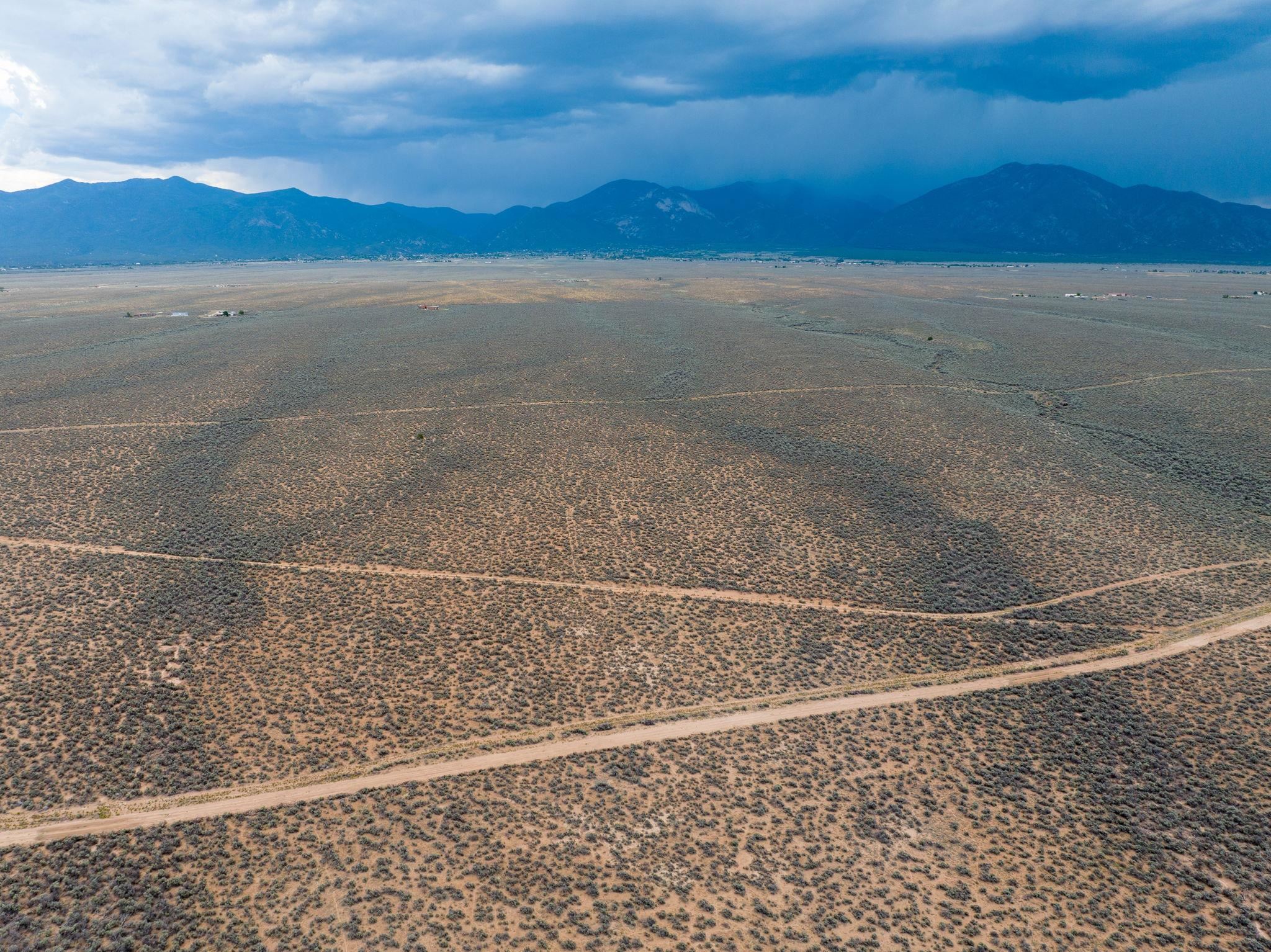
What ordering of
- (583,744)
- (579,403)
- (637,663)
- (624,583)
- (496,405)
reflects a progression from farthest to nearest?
(579,403) → (496,405) → (624,583) → (637,663) → (583,744)

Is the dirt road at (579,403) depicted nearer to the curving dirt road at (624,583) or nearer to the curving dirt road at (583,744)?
the curving dirt road at (624,583)

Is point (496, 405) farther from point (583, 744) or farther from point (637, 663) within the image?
point (583, 744)

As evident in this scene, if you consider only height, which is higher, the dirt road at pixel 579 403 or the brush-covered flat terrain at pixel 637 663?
the dirt road at pixel 579 403

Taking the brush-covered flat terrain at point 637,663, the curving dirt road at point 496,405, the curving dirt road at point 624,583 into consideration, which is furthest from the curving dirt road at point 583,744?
the curving dirt road at point 496,405

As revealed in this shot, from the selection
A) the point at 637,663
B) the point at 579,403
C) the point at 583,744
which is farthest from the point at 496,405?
the point at 583,744

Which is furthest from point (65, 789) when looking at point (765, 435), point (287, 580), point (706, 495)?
point (765, 435)
